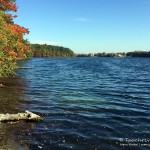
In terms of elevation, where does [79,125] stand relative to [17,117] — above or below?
below

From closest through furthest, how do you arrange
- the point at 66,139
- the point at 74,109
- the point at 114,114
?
the point at 66,139, the point at 114,114, the point at 74,109

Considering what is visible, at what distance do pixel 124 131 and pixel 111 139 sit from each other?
1.83 m

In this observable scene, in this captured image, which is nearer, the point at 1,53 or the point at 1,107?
the point at 1,107

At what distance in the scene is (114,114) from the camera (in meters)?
21.5

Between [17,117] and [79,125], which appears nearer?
[17,117]

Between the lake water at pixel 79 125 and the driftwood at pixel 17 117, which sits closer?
the lake water at pixel 79 125

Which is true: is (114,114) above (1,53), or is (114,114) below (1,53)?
below

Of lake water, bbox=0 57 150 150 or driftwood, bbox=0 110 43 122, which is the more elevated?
driftwood, bbox=0 110 43 122

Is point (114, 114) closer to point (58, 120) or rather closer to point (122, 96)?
point (58, 120)

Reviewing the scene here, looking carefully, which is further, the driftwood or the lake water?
the driftwood

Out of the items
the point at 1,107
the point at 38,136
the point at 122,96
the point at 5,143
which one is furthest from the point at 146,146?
the point at 122,96

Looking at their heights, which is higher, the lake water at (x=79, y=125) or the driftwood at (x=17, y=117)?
the driftwood at (x=17, y=117)

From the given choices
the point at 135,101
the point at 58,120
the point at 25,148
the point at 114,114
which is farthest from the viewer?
the point at 135,101

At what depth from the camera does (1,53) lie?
2944 centimetres
